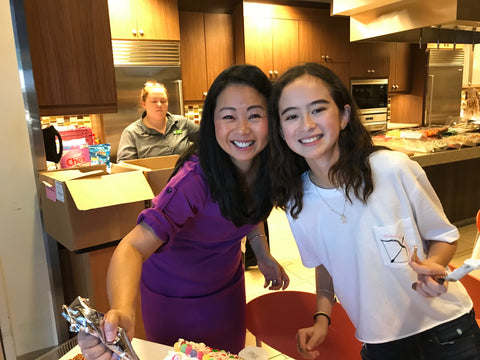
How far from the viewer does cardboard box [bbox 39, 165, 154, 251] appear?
1.74 metres

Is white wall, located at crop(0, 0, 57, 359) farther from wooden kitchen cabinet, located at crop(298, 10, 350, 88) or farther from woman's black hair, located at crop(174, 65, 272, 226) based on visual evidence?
wooden kitchen cabinet, located at crop(298, 10, 350, 88)

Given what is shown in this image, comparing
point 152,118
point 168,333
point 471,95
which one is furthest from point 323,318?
point 471,95

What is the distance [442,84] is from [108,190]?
5966 mm

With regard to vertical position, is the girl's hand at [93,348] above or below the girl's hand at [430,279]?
below

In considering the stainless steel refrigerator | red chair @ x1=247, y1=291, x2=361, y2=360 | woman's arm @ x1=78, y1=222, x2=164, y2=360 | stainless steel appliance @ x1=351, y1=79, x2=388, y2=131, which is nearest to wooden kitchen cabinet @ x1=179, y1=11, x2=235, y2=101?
Answer: stainless steel appliance @ x1=351, y1=79, x2=388, y2=131

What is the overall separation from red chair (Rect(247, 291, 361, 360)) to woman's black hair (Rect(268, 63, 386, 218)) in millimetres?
460

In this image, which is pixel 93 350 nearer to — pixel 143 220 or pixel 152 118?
pixel 143 220

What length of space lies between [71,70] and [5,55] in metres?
0.29

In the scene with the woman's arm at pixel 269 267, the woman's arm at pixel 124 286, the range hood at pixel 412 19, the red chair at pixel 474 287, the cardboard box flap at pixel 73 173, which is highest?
the range hood at pixel 412 19

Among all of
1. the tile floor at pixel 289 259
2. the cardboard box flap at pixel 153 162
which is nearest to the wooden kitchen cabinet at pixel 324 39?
the tile floor at pixel 289 259

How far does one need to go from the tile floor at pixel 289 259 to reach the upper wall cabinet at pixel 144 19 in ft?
7.80

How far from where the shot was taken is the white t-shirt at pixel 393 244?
970 millimetres

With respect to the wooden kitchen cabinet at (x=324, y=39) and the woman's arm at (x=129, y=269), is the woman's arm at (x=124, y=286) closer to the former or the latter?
the woman's arm at (x=129, y=269)

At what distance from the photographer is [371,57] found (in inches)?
226
